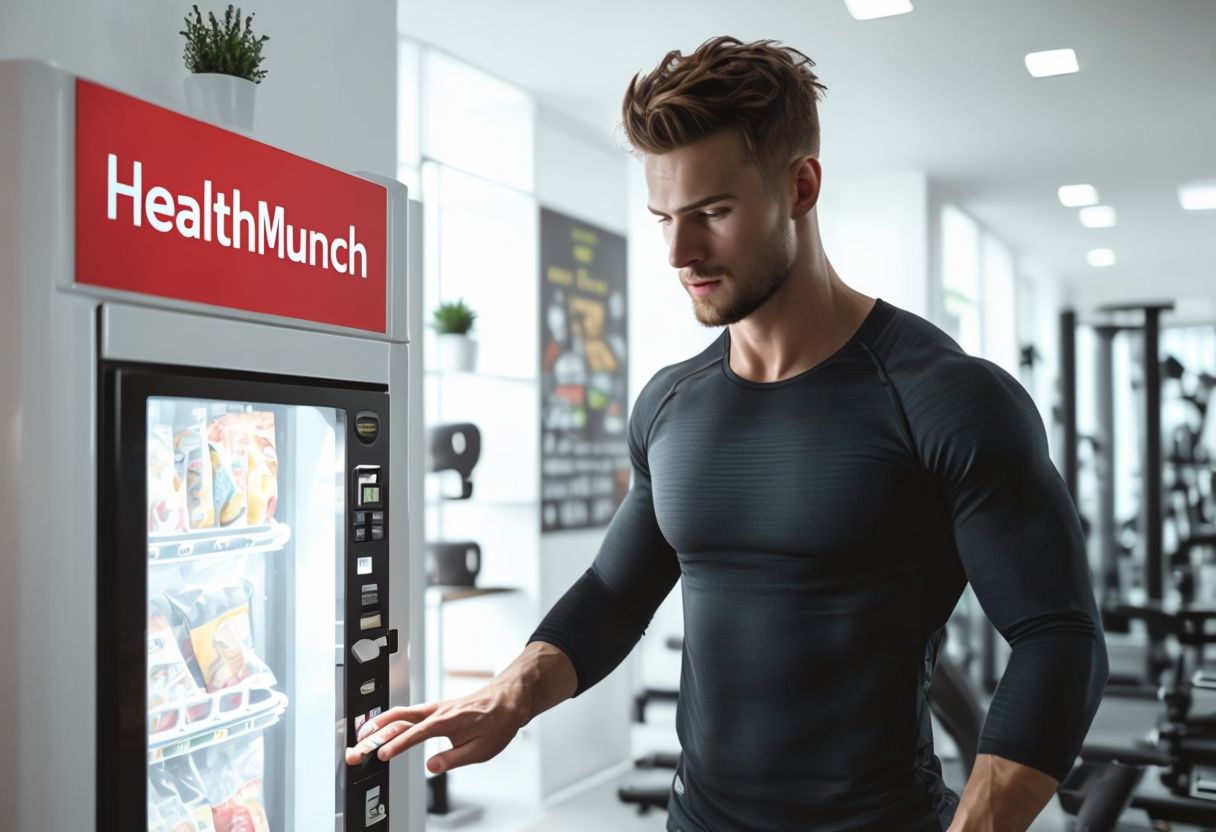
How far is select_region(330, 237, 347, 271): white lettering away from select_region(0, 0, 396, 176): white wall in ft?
0.47

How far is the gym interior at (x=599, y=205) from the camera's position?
298cm

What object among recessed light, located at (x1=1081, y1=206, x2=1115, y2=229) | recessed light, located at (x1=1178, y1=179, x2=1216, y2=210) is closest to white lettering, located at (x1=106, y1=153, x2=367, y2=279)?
recessed light, located at (x1=1178, y1=179, x2=1216, y2=210)

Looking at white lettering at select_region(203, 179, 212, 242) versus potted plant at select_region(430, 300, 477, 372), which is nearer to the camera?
white lettering at select_region(203, 179, 212, 242)

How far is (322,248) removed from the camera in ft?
6.01

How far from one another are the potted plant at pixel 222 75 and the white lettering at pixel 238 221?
554 millimetres

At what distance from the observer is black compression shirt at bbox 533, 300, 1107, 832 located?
1147mm

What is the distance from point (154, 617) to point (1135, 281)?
1000cm

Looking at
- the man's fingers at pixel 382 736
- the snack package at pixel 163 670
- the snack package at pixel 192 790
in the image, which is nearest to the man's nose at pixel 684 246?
the man's fingers at pixel 382 736

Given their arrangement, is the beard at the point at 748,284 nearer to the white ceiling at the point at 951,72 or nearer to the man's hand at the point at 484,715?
the man's hand at the point at 484,715

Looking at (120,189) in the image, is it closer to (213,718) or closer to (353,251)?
(353,251)

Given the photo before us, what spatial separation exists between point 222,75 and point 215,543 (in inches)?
37.6

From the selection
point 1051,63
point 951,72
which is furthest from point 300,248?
point 1051,63

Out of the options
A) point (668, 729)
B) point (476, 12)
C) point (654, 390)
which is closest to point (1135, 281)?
point (668, 729)

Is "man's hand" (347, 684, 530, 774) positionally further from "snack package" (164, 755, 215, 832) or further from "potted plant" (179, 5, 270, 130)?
"potted plant" (179, 5, 270, 130)
